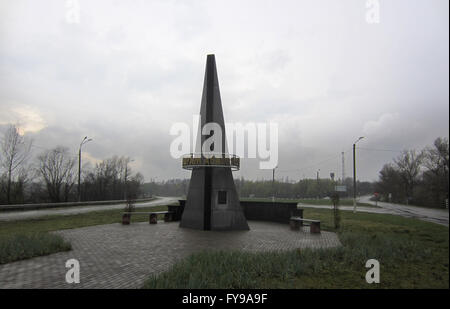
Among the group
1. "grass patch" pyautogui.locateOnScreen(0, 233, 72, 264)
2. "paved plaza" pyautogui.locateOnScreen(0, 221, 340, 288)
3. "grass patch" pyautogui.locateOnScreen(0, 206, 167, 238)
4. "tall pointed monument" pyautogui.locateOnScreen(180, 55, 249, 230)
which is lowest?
"grass patch" pyautogui.locateOnScreen(0, 206, 167, 238)

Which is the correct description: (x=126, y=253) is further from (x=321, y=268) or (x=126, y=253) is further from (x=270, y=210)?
(x=270, y=210)

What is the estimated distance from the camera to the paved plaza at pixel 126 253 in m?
5.77

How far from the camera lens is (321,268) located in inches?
263

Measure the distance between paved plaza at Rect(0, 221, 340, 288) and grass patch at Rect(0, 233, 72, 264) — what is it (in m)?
0.29

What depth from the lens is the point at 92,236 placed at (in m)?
11.2

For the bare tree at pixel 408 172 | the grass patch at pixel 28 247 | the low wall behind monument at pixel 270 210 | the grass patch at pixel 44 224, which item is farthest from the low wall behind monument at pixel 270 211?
the bare tree at pixel 408 172

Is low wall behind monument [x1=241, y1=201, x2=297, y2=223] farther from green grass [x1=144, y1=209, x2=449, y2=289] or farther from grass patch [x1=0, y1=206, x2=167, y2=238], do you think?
green grass [x1=144, y1=209, x2=449, y2=289]

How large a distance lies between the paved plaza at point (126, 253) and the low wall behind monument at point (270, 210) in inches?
207

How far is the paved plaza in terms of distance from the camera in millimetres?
5773

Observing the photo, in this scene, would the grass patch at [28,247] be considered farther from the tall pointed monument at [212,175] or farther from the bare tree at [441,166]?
the bare tree at [441,166]

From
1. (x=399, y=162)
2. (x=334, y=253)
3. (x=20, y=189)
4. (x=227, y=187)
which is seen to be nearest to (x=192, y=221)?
(x=227, y=187)

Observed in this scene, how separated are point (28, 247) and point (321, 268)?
27.8ft

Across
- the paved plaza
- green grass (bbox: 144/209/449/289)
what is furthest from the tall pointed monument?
green grass (bbox: 144/209/449/289)

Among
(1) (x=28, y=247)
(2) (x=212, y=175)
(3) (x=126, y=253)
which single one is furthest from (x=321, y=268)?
(1) (x=28, y=247)
